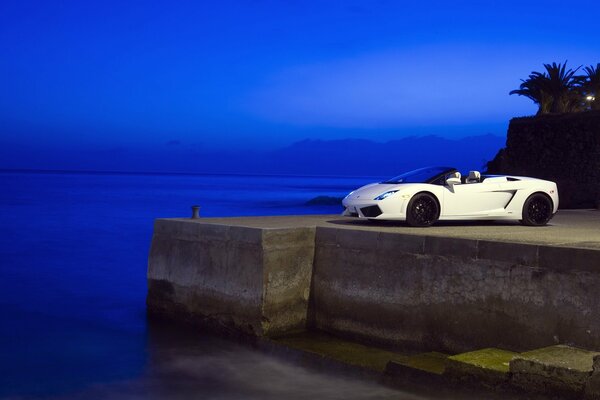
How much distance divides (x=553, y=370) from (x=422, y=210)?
17.5 feet

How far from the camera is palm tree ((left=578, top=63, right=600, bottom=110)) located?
35.1m

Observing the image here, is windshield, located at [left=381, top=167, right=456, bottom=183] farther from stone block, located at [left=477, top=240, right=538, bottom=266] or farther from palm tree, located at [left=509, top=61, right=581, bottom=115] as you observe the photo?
palm tree, located at [left=509, top=61, right=581, bottom=115]

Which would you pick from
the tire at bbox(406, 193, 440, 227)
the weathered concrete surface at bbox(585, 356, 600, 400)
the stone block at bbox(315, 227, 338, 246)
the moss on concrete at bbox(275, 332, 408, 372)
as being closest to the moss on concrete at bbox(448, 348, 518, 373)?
the weathered concrete surface at bbox(585, 356, 600, 400)

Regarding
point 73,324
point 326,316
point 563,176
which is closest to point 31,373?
point 73,324

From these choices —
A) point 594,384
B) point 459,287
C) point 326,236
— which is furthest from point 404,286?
point 594,384

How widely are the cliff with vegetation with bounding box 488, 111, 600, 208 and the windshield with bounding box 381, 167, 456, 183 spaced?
16625 mm

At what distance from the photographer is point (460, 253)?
930cm

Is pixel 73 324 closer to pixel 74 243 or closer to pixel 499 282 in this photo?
pixel 499 282

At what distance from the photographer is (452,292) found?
932cm

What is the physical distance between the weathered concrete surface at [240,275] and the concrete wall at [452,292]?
37 cm

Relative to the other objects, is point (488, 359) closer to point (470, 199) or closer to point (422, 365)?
point (422, 365)

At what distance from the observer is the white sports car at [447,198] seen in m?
11.9

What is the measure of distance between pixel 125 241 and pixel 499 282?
2240cm

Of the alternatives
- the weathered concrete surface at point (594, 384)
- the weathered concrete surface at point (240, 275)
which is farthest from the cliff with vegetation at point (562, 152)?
the weathered concrete surface at point (594, 384)
